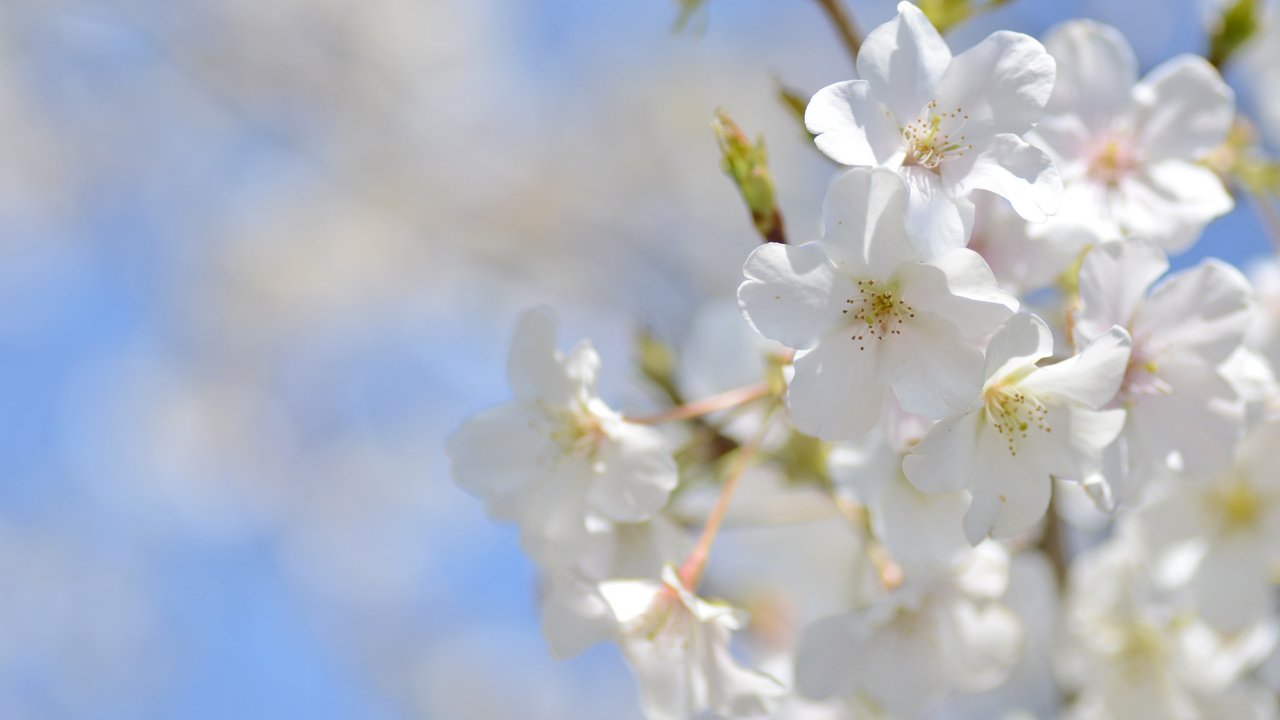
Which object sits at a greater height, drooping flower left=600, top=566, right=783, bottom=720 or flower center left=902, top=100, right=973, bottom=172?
flower center left=902, top=100, right=973, bottom=172

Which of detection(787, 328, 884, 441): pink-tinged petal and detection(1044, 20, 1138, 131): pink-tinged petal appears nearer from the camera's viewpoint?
detection(787, 328, 884, 441): pink-tinged petal

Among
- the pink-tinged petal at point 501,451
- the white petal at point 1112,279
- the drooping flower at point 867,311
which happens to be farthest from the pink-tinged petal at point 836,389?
the pink-tinged petal at point 501,451

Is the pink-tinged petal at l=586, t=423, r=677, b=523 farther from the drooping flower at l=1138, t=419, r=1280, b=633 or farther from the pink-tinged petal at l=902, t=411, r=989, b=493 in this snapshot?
the drooping flower at l=1138, t=419, r=1280, b=633

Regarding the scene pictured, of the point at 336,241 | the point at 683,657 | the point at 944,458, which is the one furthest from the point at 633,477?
the point at 336,241

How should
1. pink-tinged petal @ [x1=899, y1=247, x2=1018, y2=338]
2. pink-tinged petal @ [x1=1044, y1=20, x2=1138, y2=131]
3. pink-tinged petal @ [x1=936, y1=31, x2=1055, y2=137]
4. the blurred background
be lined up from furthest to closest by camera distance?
1. the blurred background
2. pink-tinged petal @ [x1=1044, y1=20, x2=1138, y2=131]
3. pink-tinged petal @ [x1=936, y1=31, x2=1055, y2=137]
4. pink-tinged petal @ [x1=899, y1=247, x2=1018, y2=338]

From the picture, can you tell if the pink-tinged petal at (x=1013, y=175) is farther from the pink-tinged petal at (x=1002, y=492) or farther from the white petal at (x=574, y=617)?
the white petal at (x=574, y=617)

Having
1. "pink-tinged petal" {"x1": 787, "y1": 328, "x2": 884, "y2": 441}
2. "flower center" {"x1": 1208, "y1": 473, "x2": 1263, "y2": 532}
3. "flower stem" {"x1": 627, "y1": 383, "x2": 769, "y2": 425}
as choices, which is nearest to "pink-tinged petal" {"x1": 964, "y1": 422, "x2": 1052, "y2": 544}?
"pink-tinged petal" {"x1": 787, "y1": 328, "x2": 884, "y2": 441}

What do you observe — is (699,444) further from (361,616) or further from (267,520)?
(267,520)

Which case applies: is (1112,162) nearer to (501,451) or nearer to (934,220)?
(934,220)
